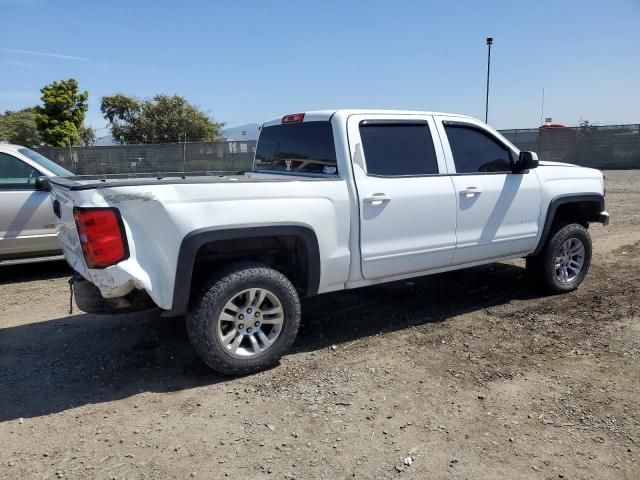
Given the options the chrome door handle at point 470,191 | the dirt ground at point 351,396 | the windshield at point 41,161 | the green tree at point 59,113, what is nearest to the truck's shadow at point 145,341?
the dirt ground at point 351,396

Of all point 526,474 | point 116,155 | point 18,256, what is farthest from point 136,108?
point 526,474

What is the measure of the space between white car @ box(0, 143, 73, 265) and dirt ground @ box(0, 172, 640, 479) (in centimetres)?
106

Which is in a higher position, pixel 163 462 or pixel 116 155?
pixel 116 155

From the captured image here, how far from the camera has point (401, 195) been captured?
4.33 meters

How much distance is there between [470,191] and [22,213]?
5275mm

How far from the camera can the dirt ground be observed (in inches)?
112

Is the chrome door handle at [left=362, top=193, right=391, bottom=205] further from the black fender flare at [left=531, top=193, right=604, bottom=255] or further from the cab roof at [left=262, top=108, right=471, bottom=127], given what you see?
the black fender flare at [left=531, top=193, right=604, bottom=255]

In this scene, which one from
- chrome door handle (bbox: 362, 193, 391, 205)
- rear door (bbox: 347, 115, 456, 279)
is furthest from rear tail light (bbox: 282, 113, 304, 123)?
chrome door handle (bbox: 362, 193, 391, 205)

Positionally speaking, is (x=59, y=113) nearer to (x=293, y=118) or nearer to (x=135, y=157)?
(x=135, y=157)

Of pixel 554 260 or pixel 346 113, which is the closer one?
pixel 346 113

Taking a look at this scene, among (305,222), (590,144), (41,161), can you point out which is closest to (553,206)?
(305,222)

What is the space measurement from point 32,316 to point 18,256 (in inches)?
59.5

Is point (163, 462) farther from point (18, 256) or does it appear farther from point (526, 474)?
point (18, 256)

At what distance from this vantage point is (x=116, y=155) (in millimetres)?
20938
